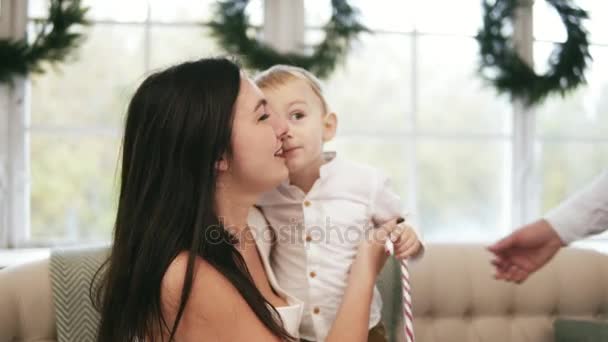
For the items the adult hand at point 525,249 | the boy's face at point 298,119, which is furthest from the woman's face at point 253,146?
the adult hand at point 525,249

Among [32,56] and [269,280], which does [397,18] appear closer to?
[32,56]

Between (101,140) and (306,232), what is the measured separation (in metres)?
1.52

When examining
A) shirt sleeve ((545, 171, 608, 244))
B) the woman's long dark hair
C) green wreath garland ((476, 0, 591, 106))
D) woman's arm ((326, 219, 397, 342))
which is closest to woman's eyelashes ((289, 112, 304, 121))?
the woman's long dark hair

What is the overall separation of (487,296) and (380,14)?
4.60 feet

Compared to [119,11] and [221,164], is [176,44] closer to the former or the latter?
[119,11]

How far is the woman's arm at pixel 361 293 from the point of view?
1273mm

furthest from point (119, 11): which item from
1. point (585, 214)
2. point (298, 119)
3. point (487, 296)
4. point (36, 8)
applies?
point (585, 214)

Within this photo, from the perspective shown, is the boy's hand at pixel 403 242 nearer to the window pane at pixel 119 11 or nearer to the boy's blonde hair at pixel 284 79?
the boy's blonde hair at pixel 284 79

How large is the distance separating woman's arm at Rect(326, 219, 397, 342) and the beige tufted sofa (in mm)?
708

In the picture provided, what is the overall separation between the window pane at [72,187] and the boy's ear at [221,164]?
1518 millimetres

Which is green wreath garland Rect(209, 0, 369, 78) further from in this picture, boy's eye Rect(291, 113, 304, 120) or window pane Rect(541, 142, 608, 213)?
window pane Rect(541, 142, 608, 213)


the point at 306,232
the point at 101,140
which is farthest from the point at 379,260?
the point at 101,140

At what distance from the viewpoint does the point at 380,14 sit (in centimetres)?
279

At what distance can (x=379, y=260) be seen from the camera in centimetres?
139
